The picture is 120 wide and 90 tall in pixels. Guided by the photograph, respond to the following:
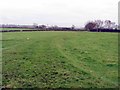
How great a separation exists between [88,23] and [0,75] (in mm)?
159399

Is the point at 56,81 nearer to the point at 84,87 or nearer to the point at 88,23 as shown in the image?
the point at 84,87

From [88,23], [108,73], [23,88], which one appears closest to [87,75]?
[108,73]

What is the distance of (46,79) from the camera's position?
10.4m

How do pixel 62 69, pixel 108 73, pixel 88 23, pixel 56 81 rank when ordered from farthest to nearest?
pixel 88 23 → pixel 62 69 → pixel 108 73 → pixel 56 81

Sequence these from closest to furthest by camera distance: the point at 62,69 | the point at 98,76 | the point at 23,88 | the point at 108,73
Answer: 1. the point at 23,88
2. the point at 98,76
3. the point at 108,73
4. the point at 62,69

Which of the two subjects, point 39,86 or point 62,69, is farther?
point 62,69

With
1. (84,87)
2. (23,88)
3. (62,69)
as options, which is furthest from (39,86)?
(62,69)

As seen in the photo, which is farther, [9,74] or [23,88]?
[9,74]

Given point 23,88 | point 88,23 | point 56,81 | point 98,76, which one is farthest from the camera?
point 88,23

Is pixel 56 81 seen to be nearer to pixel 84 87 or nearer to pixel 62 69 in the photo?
pixel 84 87

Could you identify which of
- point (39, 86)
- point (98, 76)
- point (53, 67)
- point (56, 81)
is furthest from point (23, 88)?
point (53, 67)

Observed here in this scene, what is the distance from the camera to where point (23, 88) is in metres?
9.07

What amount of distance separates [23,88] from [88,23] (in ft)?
530

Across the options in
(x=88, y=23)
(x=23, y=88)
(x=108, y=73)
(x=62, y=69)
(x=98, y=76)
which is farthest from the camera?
(x=88, y=23)
